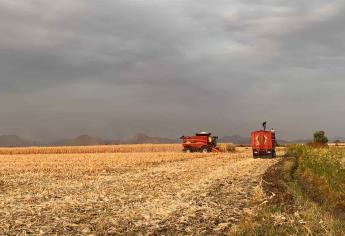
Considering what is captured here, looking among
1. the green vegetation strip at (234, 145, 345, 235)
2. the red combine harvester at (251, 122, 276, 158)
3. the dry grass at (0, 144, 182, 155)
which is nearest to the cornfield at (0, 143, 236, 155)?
the dry grass at (0, 144, 182, 155)

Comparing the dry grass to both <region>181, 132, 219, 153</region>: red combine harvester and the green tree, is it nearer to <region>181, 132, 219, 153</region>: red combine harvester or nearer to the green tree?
<region>181, 132, 219, 153</region>: red combine harvester

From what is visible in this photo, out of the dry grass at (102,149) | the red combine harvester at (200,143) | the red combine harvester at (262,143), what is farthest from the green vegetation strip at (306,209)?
the dry grass at (102,149)

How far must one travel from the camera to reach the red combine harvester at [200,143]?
72125mm

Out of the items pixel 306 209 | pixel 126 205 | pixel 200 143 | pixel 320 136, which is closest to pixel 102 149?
pixel 200 143

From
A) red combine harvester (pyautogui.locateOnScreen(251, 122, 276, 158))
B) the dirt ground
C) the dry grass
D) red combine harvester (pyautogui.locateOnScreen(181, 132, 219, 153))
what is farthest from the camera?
the dry grass

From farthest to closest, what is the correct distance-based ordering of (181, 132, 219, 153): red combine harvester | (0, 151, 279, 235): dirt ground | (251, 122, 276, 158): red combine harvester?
1. (181, 132, 219, 153): red combine harvester
2. (251, 122, 276, 158): red combine harvester
3. (0, 151, 279, 235): dirt ground

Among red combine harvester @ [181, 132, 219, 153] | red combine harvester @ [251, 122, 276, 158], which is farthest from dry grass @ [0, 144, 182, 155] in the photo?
red combine harvester @ [251, 122, 276, 158]

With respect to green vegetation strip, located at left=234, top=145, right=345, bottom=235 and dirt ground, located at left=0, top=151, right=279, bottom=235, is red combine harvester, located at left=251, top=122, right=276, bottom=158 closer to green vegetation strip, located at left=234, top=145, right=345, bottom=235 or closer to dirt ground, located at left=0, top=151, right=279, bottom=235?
dirt ground, located at left=0, top=151, right=279, bottom=235

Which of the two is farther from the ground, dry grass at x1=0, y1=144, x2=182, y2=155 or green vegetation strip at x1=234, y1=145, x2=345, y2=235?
dry grass at x1=0, y1=144, x2=182, y2=155

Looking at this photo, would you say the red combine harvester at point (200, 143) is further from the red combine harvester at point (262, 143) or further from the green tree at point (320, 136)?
the green tree at point (320, 136)

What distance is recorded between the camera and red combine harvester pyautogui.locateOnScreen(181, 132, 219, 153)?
72.1 metres

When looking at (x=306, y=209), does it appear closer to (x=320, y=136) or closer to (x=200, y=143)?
(x=200, y=143)

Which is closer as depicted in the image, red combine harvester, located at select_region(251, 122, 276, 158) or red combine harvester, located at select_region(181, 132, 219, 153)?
red combine harvester, located at select_region(251, 122, 276, 158)

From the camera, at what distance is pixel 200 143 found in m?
72.1
